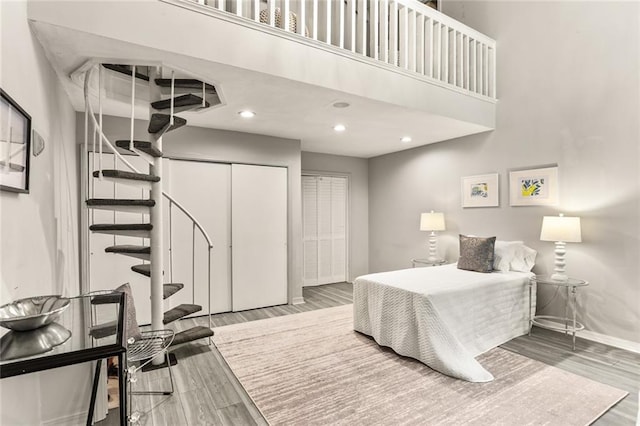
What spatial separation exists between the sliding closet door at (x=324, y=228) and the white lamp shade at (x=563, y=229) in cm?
327

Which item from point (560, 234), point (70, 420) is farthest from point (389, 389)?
point (560, 234)

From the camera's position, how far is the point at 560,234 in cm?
313

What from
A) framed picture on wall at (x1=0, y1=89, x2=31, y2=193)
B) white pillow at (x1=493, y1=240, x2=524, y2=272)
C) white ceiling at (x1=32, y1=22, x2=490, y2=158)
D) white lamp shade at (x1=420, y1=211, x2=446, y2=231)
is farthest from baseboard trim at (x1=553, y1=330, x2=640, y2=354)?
framed picture on wall at (x1=0, y1=89, x2=31, y2=193)

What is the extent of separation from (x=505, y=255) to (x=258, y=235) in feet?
9.73

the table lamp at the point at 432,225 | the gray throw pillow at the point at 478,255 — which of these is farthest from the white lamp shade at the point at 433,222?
the gray throw pillow at the point at 478,255

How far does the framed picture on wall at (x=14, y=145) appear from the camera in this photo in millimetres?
1376

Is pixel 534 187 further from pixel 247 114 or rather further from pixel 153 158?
pixel 153 158

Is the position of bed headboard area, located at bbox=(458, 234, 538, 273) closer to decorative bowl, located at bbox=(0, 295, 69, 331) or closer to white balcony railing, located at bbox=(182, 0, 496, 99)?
white balcony railing, located at bbox=(182, 0, 496, 99)

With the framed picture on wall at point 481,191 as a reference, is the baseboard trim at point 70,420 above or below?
below

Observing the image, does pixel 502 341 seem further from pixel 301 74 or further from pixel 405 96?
pixel 301 74

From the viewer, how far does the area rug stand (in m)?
2.01

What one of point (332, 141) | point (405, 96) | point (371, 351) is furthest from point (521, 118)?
point (371, 351)

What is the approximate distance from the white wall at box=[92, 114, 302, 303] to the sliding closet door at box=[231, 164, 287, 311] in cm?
10

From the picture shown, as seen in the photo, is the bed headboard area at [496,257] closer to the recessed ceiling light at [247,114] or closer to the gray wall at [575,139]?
the gray wall at [575,139]
